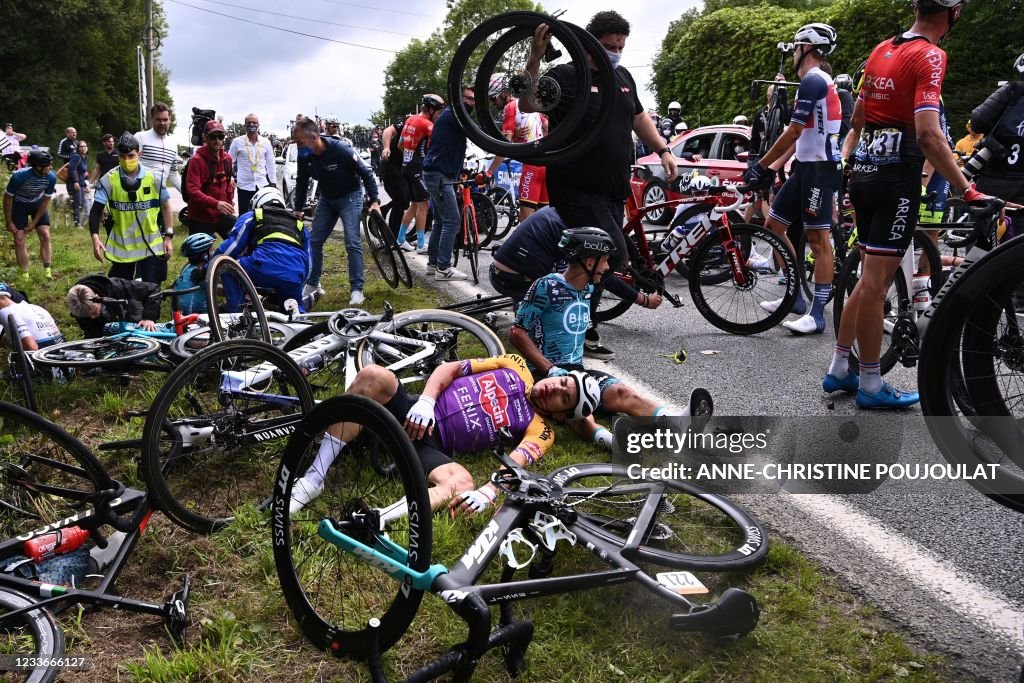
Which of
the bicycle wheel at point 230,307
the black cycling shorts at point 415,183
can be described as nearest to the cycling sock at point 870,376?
the bicycle wheel at point 230,307

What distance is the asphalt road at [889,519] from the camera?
286 centimetres

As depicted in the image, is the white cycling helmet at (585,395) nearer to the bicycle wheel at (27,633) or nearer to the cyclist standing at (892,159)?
the cyclist standing at (892,159)

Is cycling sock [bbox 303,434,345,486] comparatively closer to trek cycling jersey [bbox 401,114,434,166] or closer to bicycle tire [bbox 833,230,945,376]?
bicycle tire [bbox 833,230,945,376]

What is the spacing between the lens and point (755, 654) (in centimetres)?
275

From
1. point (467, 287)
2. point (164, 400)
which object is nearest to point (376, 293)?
point (467, 287)

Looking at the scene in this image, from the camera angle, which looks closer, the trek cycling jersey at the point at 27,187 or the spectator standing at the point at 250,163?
the spectator standing at the point at 250,163

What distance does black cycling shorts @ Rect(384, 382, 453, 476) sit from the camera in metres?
3.98

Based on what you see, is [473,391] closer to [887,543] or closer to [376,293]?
[887,543]

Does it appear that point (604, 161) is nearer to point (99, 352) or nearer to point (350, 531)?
point (99, 352)

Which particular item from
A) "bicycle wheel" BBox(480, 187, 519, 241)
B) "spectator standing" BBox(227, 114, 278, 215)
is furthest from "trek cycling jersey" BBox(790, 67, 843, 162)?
"spectator standing" BBox(227, 114, 278, 215)

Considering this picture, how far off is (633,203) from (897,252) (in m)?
2.64

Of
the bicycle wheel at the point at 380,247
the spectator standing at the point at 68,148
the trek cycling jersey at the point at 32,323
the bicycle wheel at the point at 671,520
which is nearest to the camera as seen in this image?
the bicycle wheel at the point at 671,520

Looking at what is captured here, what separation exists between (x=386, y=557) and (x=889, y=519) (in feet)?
7.58

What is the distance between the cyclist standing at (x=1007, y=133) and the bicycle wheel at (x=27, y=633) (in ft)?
23.2
